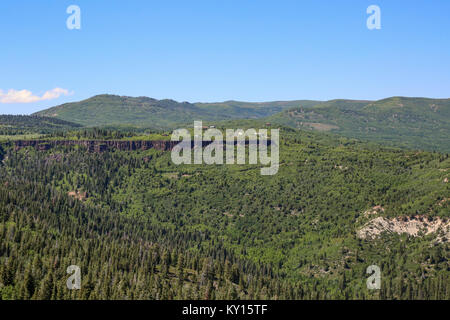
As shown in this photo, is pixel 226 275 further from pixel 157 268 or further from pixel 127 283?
pixel 127 283
